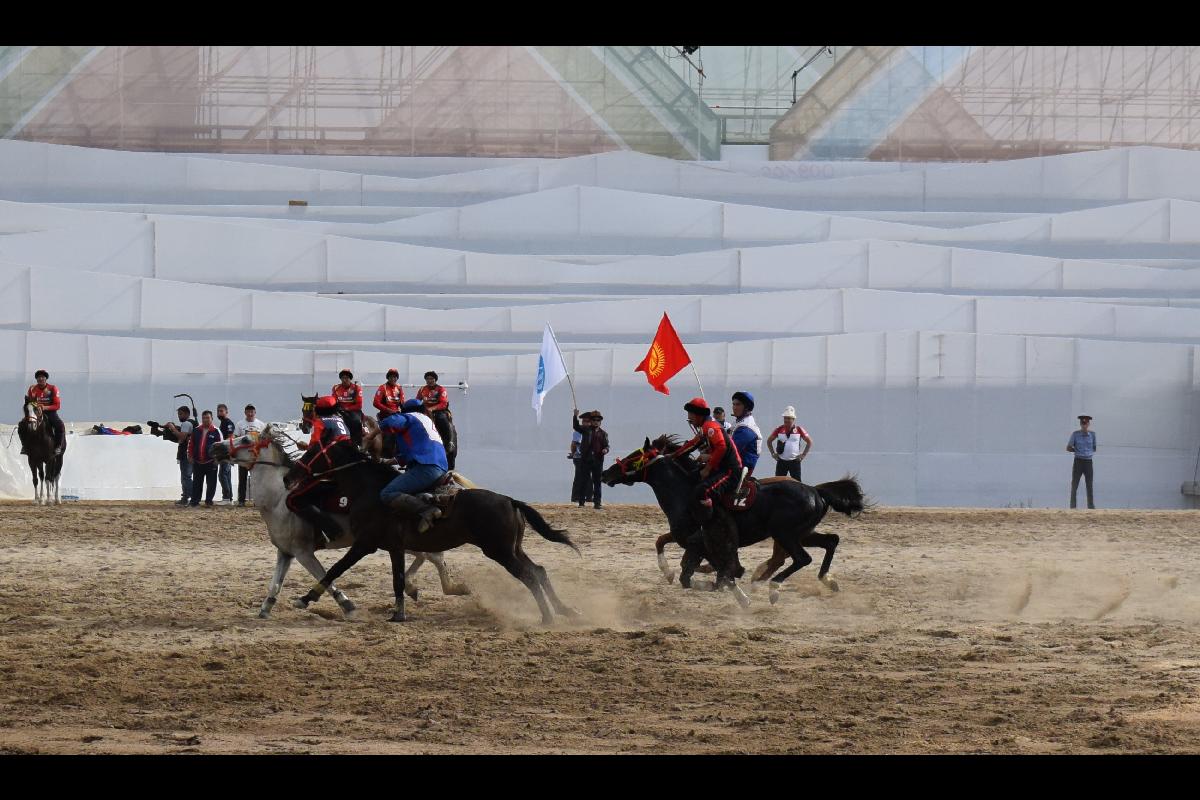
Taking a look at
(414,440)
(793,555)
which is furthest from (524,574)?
(793,555)

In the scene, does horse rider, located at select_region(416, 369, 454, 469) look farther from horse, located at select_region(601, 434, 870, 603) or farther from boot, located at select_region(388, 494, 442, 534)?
boot, located at select_region(388, 494, 442, 534)

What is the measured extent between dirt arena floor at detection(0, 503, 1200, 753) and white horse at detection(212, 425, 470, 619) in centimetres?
38

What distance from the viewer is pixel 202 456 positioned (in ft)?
85.7

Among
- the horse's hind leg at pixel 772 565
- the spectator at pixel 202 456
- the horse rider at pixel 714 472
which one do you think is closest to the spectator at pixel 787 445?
the horse's hind leg at pixel 772 565

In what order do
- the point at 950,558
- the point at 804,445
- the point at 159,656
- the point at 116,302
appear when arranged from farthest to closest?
the point at 116,302, the point at 804,445, the point at 950,558, the point at 159,656

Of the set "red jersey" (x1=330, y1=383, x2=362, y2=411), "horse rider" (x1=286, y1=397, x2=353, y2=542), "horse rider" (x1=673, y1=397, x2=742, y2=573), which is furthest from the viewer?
"red jersey" (x1=330, y1=383, x2=362, y2=411)

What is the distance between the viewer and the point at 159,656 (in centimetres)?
1185

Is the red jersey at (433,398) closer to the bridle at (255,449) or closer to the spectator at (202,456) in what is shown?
the spectator at (202,456)

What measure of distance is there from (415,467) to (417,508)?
0.37 metres

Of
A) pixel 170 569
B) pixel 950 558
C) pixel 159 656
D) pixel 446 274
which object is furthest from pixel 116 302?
pixel 159 656

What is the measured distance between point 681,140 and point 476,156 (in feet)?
17.6

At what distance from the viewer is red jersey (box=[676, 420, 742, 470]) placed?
48.1 feet

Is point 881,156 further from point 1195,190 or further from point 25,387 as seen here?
point 25,387

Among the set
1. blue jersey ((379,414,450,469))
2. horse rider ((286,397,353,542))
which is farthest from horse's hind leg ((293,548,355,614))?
blue jersey ((379,414,450,469))
